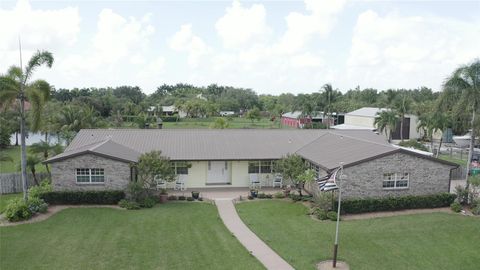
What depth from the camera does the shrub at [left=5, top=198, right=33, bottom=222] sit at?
20.9 meters

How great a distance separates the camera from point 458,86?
25.3 metres

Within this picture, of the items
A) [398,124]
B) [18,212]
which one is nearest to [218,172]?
[18,212]

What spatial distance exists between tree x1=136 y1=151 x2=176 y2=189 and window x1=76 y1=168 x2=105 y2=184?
7.87 feet

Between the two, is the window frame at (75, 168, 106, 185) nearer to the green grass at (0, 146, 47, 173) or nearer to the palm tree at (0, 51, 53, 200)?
the palm tree at (0, 51, 53, 200)

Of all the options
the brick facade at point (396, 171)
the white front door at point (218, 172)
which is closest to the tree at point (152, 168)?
the white front door at point (218, 172)

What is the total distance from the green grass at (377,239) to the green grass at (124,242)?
2228mm

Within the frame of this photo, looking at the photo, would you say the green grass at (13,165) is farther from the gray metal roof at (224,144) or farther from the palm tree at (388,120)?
the palm tree at (388,120)

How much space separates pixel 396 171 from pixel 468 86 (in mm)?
7521

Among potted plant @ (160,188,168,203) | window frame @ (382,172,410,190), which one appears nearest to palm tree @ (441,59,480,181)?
window frame @ (382,172,410,190)

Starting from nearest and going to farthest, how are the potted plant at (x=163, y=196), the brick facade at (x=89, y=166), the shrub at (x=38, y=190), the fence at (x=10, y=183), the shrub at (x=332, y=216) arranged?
1. the shrub at (x=332, y=216)
2. the shrub at (x=38, y=190)
3. the brick facade at (x=89, y=166)
4. the potted plant at (x=163, y=196)
5. the fence at (x=10, y=183)

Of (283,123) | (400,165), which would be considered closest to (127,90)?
(283,123)

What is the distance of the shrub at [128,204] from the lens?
940 inches

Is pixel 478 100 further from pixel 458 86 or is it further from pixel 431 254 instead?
pixel 431 254

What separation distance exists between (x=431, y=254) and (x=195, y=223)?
1169cm
